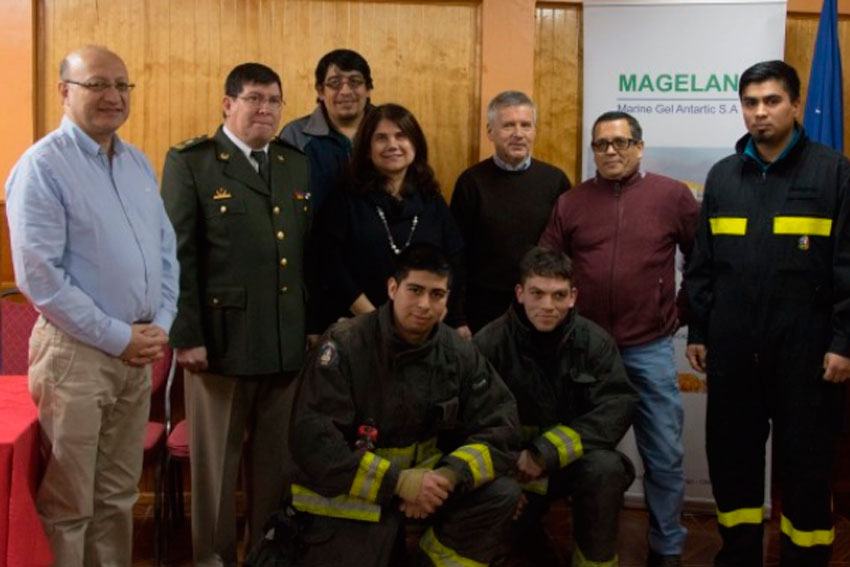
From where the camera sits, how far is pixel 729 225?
9.96ft

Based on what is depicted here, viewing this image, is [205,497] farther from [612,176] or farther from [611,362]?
[612,176]

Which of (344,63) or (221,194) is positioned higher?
(344,63)

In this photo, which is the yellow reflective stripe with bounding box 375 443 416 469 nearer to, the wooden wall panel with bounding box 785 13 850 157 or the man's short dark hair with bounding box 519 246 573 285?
the man's short dark hair with bounding box 519 246 573 285

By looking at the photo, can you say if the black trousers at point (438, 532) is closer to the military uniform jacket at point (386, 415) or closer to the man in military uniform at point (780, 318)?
the military uniform jacket at point (386, 415)

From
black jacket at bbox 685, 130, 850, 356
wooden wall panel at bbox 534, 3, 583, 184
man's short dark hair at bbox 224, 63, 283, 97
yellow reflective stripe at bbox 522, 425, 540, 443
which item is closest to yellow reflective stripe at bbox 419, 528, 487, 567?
yellow reflective stripe at bbox 522, 425, 540, 443

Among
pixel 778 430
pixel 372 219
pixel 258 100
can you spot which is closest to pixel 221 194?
pixel 258 100

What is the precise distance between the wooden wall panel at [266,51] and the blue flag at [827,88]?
148 cm

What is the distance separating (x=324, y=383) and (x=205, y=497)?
2.28 ft

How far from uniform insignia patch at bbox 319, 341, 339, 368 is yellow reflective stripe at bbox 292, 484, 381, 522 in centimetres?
37

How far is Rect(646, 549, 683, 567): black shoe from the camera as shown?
3.36 meters

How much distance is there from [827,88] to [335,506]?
2.83m

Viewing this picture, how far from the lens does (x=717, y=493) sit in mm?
3127

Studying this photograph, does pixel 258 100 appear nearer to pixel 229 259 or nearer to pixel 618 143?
pixel 229 259

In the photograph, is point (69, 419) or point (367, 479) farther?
point (367, 479)
